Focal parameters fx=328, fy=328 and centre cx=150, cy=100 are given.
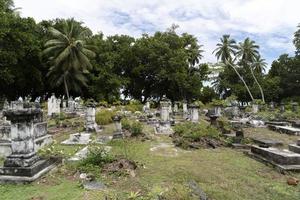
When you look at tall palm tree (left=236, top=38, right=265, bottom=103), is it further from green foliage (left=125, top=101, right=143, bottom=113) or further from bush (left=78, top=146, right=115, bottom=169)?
bush (left=78, top=146, right=115, bottom=169)

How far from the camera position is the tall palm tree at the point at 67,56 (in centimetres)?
3691

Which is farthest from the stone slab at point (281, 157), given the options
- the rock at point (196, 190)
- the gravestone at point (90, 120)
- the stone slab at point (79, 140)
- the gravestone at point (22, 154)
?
the gravestone at point (90, 120)

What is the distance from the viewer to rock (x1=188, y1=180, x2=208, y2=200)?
6178mm

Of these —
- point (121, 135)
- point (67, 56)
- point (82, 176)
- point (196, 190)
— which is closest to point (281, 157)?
point (196, 190)

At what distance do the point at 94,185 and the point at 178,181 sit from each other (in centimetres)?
185

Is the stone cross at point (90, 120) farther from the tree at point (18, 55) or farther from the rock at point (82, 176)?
the tree at point (18, 55)

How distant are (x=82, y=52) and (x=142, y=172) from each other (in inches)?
1235

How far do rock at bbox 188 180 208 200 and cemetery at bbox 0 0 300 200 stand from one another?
0.02m

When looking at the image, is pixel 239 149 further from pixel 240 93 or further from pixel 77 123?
pixel 240 93

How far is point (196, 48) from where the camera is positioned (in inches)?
1978

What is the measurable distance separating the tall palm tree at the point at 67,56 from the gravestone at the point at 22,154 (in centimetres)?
2934

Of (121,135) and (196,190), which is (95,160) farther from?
(121,135)

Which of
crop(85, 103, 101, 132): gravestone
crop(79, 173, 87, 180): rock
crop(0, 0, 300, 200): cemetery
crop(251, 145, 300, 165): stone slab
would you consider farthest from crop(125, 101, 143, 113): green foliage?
crop(79, 173, 87, 180): rock

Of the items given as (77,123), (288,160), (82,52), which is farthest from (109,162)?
(82,52)
